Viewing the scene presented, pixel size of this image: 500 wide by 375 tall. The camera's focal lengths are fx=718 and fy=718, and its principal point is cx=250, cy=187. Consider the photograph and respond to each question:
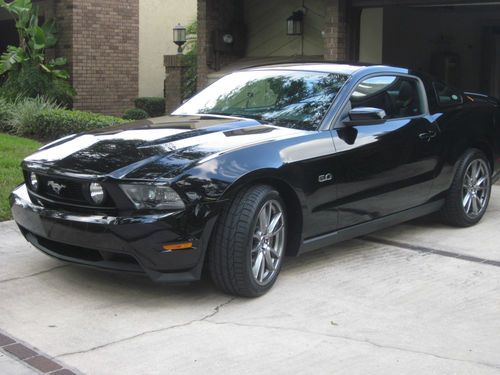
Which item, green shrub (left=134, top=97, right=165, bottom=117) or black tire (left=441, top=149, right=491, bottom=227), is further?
green shrub (left=134, top=97, right=165, bottom=117)

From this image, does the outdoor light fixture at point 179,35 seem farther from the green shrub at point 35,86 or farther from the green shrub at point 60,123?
the green shrub at point 60,123

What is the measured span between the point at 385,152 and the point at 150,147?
2.04m

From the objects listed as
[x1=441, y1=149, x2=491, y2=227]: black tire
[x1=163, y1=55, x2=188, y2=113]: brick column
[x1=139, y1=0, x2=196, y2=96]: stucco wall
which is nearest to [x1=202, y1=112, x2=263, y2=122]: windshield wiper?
[x1=441, y1=149, x2=491, y2=227]: black tire

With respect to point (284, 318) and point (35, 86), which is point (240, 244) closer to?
point (284, 318)

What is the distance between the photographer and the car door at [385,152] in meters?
5.54

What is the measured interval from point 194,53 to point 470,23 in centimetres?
642

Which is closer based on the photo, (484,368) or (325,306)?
(484,368)

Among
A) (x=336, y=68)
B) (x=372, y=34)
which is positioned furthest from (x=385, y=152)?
(x=372, y=34)

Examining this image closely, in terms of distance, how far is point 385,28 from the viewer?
44.0ft

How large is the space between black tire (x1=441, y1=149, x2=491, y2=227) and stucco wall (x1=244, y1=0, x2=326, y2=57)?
257 inches

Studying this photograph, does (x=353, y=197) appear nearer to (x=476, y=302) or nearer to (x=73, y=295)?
(x=476, y=302)

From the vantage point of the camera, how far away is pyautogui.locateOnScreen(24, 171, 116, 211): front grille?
4.62m

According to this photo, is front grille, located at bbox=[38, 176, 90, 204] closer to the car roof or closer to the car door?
the car door

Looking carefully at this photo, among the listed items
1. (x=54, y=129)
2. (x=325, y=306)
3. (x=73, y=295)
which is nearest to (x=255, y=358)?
(x=325, y=306)
